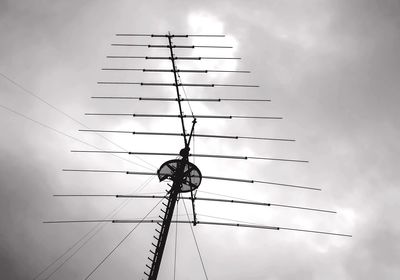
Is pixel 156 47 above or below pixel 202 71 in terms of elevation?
above

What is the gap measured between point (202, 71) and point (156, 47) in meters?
2.16

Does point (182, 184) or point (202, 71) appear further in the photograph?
point (202, 71)

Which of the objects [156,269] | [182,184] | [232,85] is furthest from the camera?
[232,85]

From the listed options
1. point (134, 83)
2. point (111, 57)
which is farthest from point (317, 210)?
point (111, 57)

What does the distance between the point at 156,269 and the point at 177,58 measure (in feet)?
24.9

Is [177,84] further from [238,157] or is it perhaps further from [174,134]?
[238,157]

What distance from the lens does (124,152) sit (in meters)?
11.4

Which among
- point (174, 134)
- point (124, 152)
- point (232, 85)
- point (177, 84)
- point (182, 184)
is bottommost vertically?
point (182, 184)

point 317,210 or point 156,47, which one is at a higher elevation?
point 156,47

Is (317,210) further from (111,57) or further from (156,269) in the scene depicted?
(111,57)

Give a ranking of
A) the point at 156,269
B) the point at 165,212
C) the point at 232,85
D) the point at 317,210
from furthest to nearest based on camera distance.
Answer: the point at 232,85, the point at 317,210, the point at 165,212, the point at 156,269

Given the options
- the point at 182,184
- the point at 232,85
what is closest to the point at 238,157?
the point at 182,184

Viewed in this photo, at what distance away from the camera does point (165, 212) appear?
9.20 meters

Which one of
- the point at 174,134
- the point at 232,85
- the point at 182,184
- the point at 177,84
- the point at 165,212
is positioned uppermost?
the point at 232,85
